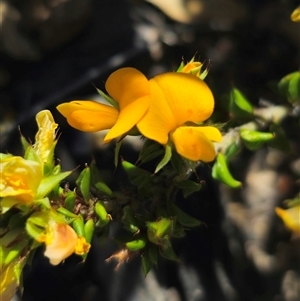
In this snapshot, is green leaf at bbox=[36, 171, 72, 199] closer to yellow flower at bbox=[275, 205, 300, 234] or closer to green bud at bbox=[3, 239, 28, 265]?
green bud at bbox=[3, 239, 28, 265]

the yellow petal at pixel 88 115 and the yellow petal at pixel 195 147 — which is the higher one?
the yellow petal at pixel 88 115

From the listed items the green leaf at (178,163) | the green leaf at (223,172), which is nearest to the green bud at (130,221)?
the green leaf at (178,163)

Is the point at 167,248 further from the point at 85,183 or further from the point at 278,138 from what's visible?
the point at 278,138

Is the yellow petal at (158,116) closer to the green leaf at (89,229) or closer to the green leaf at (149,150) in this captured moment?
the green leaf at (149,150)

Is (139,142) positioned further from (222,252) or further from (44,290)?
(44,290)

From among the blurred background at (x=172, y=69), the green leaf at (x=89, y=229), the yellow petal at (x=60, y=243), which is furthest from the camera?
the blurred background at (x=172, y=69)
